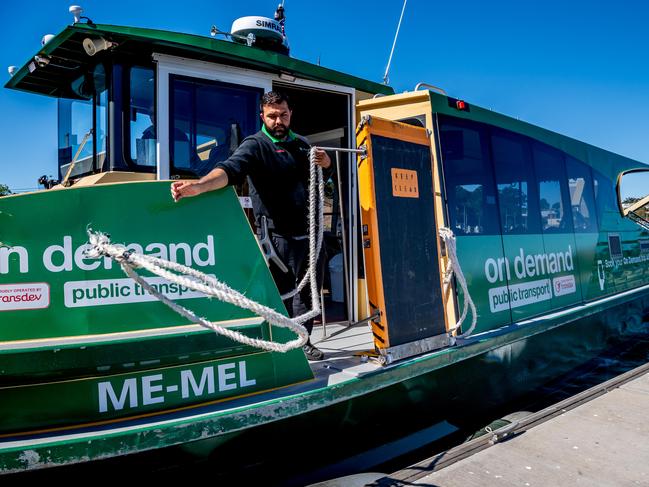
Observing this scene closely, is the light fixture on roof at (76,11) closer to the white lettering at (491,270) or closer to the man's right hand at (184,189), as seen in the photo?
the man's right hand at (184,189)

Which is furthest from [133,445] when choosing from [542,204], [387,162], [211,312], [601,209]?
[601,209]

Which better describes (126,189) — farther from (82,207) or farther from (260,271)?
→ (260,271)

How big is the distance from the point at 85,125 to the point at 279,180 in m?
1.73

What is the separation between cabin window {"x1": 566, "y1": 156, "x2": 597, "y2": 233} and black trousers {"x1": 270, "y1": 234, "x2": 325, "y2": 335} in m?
3.79

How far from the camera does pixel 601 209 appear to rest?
658 cm

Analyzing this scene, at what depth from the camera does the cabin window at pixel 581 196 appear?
5938mm

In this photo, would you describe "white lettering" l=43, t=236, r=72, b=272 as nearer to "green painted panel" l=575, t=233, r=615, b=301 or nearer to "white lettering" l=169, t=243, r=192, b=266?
"white lettering" l=169, t=243, r=192, b=266

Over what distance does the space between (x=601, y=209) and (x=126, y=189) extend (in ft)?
19.3

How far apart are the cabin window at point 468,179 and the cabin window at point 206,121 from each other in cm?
150

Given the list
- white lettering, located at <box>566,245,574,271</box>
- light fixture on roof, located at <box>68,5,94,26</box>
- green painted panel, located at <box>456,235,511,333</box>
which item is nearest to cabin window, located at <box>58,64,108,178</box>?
light fixture on roof, located at <box>68,5,94,26</box>

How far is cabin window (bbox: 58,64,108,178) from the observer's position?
12.0 ft

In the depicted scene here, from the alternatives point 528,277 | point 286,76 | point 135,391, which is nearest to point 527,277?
point 528,277

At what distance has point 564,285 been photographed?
17.9 feet

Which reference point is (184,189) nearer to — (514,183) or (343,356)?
(343,356)
